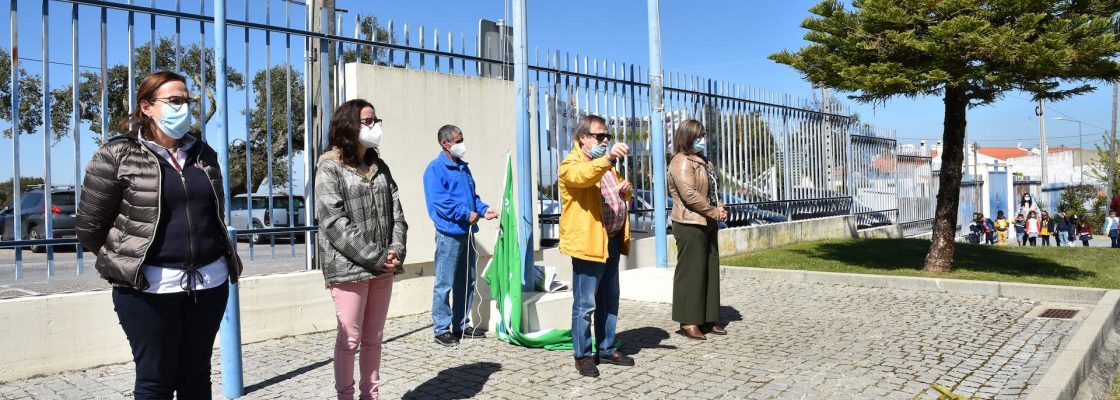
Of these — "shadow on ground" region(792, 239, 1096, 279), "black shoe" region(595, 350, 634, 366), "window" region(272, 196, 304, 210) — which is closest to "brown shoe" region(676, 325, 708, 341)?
"black shoe" region(595, 350, 634, 366)

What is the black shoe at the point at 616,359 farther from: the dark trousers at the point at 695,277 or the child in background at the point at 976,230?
the child in background at the point at 976,230

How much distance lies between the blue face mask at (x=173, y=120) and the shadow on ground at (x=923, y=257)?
32.1 feet

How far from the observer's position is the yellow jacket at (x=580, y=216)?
16.4 feet

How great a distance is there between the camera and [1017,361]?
18.2 feet

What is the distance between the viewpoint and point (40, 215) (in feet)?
17.9

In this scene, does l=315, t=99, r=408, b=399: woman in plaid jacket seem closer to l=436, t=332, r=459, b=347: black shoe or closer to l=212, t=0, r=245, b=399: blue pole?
l=212, t=0, r=245, b=399: blue pole

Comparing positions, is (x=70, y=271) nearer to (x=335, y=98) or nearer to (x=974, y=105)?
(x=335, y=98)

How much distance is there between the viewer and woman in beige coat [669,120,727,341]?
20.6ft

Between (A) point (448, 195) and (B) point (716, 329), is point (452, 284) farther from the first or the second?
(B) point (716, 329)

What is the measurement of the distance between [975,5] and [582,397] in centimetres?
729

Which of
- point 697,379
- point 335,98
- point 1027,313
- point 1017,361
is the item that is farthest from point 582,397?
point 1027,313

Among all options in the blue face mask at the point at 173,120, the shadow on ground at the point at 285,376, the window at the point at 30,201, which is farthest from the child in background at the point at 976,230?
the blue face mask at the point at 173,120

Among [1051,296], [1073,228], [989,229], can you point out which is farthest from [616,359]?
[1073,228]

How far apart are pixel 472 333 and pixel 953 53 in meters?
6.56
